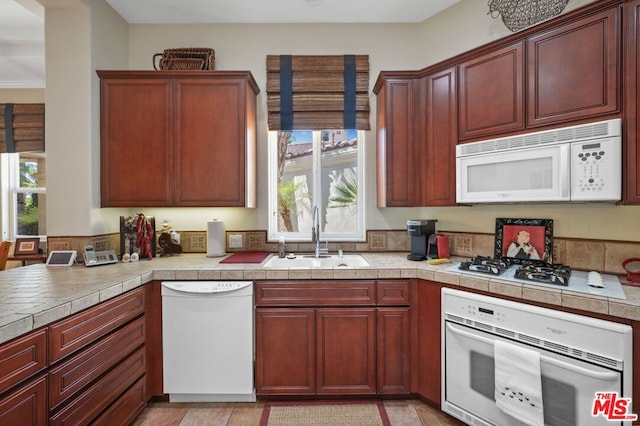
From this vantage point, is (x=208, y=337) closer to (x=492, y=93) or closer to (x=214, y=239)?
(x=214, y=239)

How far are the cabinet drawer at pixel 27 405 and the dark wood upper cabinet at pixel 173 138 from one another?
135cm

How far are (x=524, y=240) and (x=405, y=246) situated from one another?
0.87 m

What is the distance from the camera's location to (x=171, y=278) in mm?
1958

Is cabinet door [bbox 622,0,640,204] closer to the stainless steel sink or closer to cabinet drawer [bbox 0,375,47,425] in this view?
the stainless steel sink

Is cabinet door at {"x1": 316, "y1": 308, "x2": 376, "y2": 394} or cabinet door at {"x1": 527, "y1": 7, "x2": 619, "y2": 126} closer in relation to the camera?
cabinet door at {"x1": 527, "y1": 7, "x2": 619, "y2": 126}

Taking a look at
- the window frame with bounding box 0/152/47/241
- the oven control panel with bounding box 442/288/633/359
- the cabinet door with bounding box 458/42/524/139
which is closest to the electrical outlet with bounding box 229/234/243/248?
the oven control panel with bounding box 442/288/633/359

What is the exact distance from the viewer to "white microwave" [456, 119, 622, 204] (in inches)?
58.3

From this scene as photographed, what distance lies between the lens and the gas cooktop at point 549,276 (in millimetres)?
1433

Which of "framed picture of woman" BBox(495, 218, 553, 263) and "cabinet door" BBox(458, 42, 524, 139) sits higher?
"cabinet door" BBox(458, 42, 524, 139)

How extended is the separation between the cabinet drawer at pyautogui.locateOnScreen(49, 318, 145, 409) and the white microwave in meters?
2.23

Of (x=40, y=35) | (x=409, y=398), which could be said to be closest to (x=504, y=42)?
(x=409, y=398)

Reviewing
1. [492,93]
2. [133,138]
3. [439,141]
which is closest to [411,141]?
[439,141]

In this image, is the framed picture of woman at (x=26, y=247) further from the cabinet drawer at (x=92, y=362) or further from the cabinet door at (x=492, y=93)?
the cabinet door at (x=492, y=93)

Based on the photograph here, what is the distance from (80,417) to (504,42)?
304 cm
